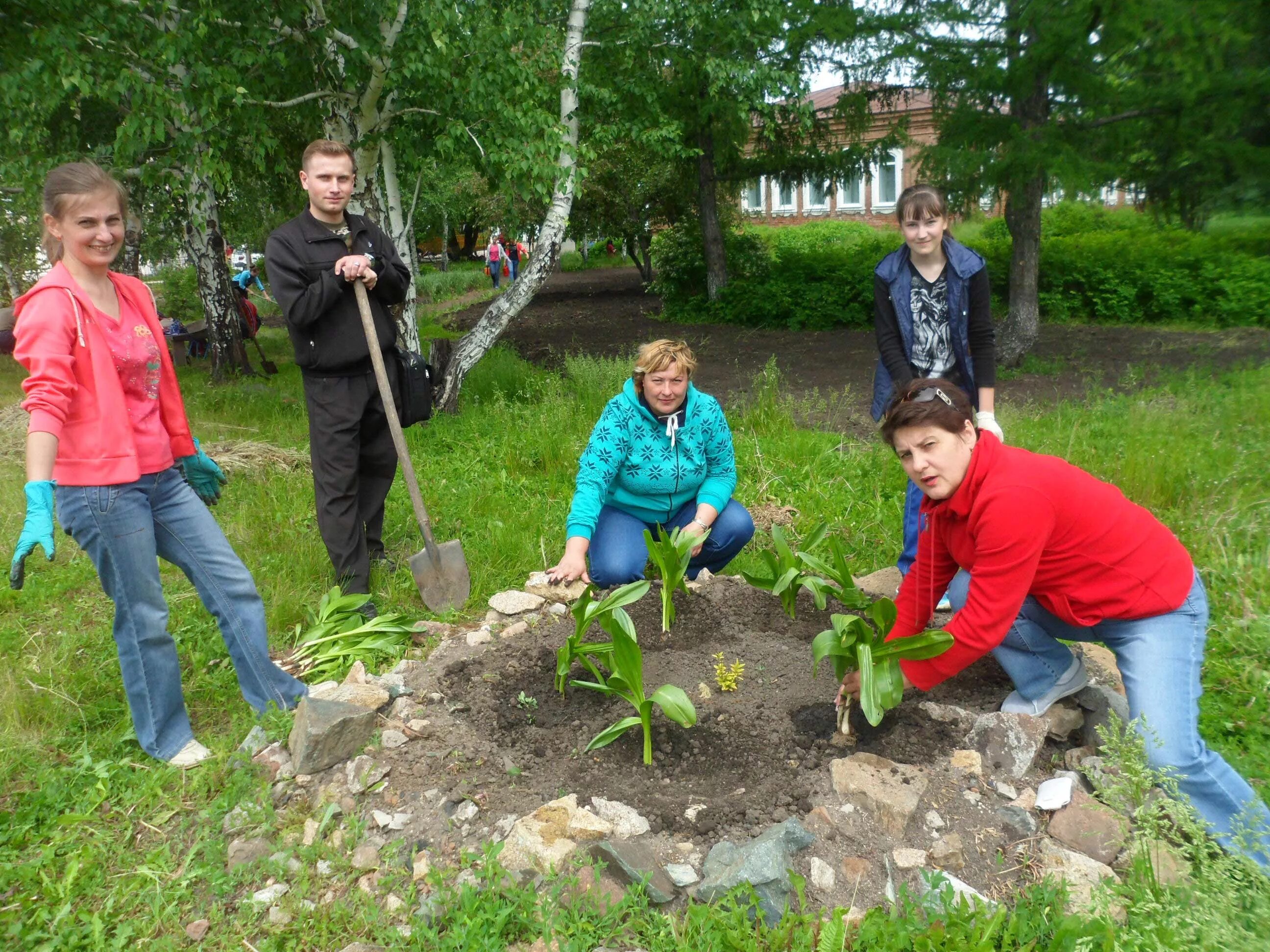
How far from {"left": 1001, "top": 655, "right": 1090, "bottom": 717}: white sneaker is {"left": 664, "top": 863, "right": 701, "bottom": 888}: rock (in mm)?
1168

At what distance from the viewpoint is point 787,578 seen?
3.51 m

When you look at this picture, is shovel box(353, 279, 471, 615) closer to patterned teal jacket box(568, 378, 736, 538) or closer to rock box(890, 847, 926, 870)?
patterned teal jacket box(568, 378, 736, 538)

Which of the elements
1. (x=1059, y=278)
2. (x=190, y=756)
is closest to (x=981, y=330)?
(x=190, y=756)

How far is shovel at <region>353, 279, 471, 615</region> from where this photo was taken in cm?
413

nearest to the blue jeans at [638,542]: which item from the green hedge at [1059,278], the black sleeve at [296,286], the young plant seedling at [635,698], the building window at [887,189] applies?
the young plant seedling at [635,698]

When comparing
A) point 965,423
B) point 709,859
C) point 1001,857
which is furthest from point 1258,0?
point 709,859

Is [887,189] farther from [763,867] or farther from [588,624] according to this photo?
[763,867]

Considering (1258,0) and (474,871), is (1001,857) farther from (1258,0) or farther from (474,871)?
(1258,0)

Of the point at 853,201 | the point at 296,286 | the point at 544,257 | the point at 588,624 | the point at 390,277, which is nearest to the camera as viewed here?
the point at 588,624

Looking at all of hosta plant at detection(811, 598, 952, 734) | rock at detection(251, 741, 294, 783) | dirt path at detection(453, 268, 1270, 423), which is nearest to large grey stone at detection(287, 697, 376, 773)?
rock at detection(251, 741, 294, 783)

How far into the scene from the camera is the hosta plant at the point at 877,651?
265 centimetres

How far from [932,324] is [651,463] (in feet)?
4.36

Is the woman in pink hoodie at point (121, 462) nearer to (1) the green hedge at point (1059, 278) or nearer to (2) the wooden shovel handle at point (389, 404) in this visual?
(2) the wooden shovel handle at point (389, 404)

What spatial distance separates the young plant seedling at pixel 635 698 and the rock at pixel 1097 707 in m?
1.26
